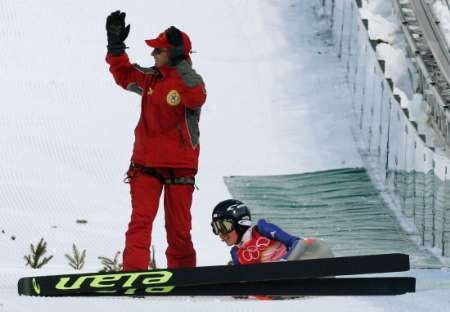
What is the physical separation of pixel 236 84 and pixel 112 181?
5.23m

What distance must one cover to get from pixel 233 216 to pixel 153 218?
464mm

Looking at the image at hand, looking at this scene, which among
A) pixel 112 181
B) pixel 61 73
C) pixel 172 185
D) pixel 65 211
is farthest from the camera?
pixel 61 73

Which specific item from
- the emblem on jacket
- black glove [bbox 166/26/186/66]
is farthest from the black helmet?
black glove [bbox 166/26/186/66]

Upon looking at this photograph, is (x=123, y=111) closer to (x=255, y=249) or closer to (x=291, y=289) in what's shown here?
(x=255, y=249)

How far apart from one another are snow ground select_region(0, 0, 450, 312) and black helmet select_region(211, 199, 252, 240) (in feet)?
12.5

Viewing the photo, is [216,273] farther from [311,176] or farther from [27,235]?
[311,176]

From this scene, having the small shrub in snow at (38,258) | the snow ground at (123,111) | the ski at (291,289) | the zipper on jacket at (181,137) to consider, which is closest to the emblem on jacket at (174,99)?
the zipper on jacket at (181,137)

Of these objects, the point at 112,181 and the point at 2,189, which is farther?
the point at 112,181

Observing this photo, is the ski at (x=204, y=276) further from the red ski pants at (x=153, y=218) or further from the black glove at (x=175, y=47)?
the black glove at (x=175, y=47)

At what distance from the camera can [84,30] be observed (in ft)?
76.2

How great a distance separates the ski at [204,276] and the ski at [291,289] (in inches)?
2.3

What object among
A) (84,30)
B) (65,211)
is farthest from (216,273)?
(84,30)

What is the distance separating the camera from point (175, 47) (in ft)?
26.2

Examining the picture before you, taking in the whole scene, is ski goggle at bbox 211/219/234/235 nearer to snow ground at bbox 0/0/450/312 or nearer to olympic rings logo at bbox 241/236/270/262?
olympic rings logo at bbox 241/236/270/262
